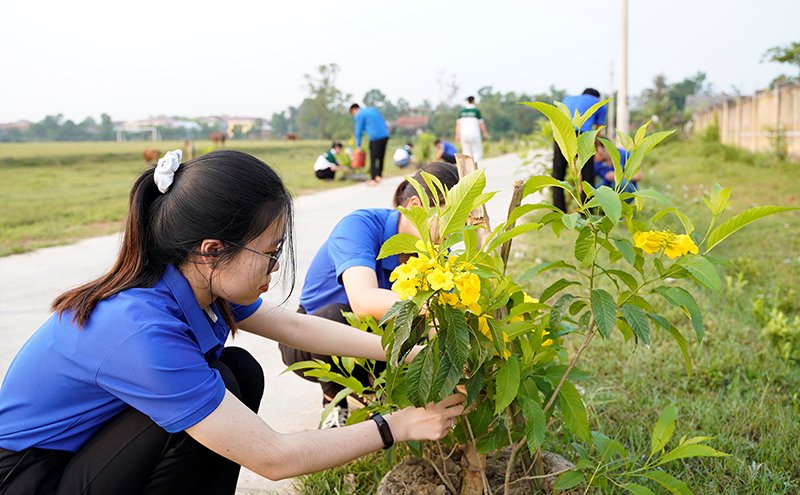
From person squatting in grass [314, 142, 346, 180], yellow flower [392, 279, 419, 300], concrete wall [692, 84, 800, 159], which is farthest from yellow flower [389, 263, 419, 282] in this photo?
concrete wall [692, 84, 800, 159]

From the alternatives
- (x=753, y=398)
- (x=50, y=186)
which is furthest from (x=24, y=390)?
(x=50, y=186)

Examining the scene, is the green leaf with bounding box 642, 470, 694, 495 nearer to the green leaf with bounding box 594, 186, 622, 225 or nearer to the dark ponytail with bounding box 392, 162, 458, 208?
the green leaf with bounding box 594, 186, 622, 225

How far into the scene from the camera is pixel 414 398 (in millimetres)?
1432

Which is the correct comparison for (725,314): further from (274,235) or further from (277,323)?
(274,235)

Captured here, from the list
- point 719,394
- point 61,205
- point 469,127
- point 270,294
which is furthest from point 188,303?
point 469,127

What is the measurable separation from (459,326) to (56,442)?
3.08 feet

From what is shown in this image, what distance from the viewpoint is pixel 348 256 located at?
2.25 m

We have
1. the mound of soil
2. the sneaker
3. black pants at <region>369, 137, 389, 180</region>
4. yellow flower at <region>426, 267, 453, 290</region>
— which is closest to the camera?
yellow flower at <region>426, 267, 453, 290</region>

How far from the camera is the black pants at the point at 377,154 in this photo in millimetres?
11008

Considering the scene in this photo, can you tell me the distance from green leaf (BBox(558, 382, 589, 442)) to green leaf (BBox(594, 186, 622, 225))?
55cm

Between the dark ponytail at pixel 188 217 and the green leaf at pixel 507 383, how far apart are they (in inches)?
23.3

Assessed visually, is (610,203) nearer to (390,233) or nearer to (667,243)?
(667,243)

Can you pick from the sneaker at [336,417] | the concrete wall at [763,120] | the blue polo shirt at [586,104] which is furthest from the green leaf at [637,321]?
the concrete wall at [763,120]

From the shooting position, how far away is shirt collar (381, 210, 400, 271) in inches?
94.9
